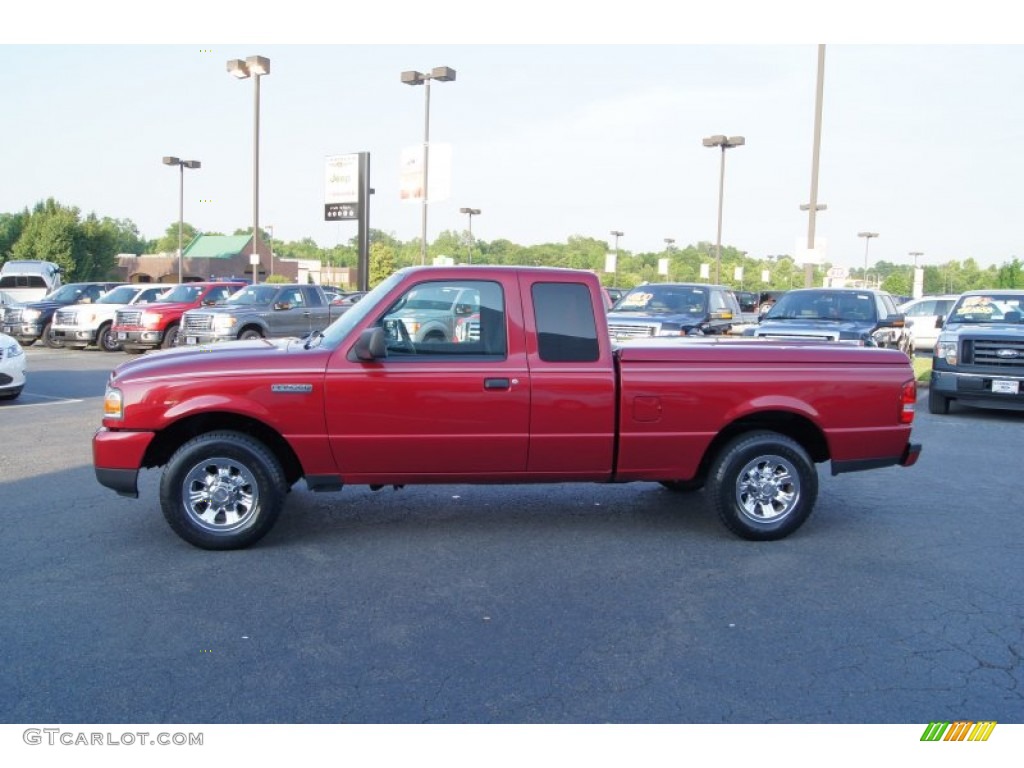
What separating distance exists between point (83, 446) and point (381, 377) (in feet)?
17.2

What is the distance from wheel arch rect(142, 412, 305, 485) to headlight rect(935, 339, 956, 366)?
33.0ft

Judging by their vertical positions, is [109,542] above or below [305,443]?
below

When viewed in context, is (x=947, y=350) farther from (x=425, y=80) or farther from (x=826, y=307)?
(x=425, y=80)

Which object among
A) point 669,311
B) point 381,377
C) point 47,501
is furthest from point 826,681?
point 669,311

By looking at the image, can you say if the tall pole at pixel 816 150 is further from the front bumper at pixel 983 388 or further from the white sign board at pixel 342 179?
the white sign board at pixel 342 179

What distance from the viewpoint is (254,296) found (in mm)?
20688

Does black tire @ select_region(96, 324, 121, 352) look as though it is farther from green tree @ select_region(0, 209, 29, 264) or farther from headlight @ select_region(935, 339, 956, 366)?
green tree @ select_region(0, 209, 29, 264)

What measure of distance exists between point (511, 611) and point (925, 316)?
24.9 metres

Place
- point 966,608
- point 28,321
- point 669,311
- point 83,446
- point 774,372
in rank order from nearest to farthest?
point 966,608 → point 774,372 → point 83,446 → point 669,311 → point 28,321

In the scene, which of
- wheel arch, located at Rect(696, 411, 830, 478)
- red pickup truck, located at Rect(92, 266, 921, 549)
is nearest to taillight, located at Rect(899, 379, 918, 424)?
red pickup truck, located at Rect(92, 266, 921, 549)

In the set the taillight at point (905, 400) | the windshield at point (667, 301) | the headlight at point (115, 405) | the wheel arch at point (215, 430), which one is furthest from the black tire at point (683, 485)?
the windshield at point (667, 301)

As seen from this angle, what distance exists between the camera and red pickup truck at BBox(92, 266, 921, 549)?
596cm

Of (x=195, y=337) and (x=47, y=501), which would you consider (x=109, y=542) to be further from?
(x=195, y=337)

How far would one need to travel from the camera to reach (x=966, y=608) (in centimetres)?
520
